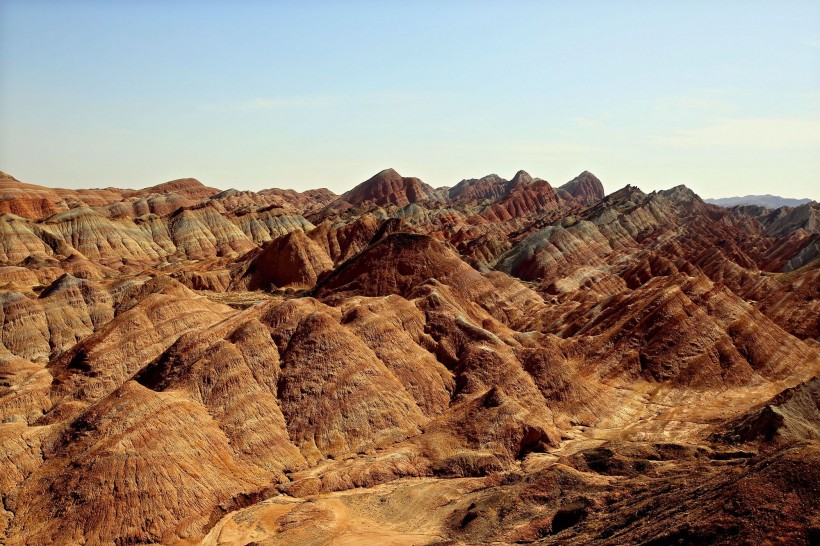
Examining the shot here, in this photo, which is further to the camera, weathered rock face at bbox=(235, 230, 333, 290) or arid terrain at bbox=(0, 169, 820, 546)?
weathered rock face at bbox=(235, 230, 333, 290)

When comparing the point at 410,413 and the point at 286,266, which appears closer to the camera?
the point at 410,413

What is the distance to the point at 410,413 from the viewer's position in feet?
174

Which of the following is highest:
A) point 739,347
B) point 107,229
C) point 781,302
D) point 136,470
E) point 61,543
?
point 107,229

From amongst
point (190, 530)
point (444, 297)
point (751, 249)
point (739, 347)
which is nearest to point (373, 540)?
point (190, 530)

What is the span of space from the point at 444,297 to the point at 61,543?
43.7 metres

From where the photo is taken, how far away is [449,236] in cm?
16762

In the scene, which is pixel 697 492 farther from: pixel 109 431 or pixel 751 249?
pixel 751 249

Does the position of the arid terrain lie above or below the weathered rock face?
below

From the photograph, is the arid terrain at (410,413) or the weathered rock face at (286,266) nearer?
the arid terrain at (410,413)

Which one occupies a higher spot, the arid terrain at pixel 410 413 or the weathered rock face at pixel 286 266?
the weathered rock face at pixel 286 266

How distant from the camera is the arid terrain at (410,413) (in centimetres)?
3747

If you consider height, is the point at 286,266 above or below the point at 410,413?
above

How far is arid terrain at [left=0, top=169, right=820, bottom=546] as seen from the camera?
37469mm

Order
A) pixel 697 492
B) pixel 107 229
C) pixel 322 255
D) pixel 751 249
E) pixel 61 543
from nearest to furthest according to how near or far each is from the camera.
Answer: pixel 697 492
pixel 61 543
pixel 322 255
pixel 107 229
pixel 751 249
